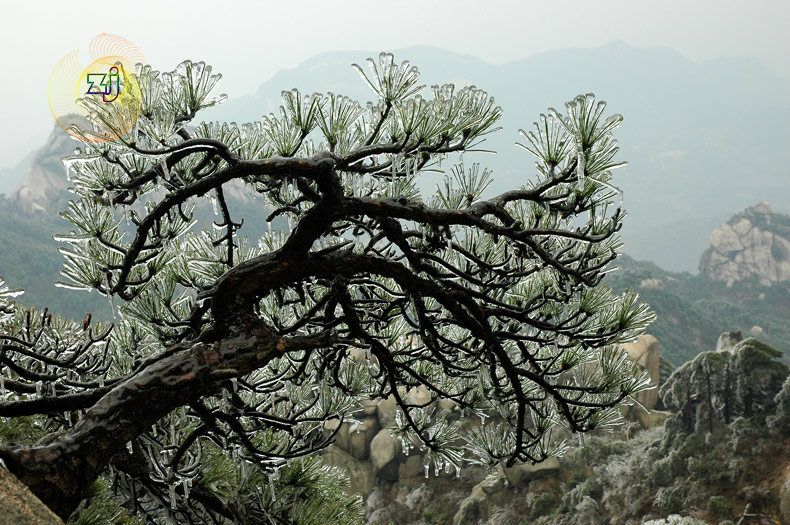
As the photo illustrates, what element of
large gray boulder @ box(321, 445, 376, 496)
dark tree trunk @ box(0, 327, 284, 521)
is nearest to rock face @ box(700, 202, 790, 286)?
large gray boulder @ box(321, 445, 376, 496)

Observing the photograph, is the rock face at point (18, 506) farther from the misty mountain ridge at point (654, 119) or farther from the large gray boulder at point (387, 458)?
the misty mountain ridge at point (654, 119)

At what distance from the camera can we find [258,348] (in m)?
1.52

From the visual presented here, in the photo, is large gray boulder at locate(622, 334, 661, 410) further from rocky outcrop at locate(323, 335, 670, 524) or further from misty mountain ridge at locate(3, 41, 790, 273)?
misty mountain ridge at locate(3, 41, 790, 273)

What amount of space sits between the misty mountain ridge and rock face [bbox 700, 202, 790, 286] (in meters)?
49.5

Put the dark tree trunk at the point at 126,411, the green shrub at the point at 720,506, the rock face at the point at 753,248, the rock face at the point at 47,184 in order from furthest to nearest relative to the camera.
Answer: the rock face at the point at 47,184
the rock face at the point at 753,248
the green shrub at the point at 720,506
the dark tree trunk at the point at 126,411

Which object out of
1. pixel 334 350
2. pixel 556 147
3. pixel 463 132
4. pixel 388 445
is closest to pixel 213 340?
pixel 334 350

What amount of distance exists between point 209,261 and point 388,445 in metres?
9.19

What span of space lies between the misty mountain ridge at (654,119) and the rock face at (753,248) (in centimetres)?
4954

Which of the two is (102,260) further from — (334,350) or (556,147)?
(556,147)

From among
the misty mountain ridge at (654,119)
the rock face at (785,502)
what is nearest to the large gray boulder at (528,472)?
the rock face at (785,502)

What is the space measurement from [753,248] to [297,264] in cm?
3394

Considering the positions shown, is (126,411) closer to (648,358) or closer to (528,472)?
(528,472)

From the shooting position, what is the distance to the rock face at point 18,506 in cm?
99

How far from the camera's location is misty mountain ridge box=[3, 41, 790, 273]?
3910 inches
